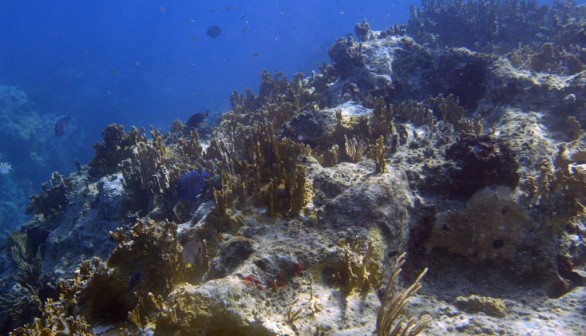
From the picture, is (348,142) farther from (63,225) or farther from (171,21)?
(171,21)

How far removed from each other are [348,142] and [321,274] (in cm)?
277

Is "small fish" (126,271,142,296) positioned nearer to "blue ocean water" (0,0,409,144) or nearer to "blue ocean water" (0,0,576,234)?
"blue ocean water" (0,0,576,234)

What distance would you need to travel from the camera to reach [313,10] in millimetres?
109938

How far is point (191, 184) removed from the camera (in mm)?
4887

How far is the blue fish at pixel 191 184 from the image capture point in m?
4.86

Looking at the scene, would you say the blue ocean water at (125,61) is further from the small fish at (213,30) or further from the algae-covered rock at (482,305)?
the algae-covered rock at (482,305)

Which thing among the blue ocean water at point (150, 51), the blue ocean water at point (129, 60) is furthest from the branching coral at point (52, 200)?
the blue ocean water at point (150, 51)

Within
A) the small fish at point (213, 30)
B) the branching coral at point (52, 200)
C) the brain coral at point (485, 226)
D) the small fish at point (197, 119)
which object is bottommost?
the brain coral at point (485, 226)

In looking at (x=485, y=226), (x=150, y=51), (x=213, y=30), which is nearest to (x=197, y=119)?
(x=485, y=226)

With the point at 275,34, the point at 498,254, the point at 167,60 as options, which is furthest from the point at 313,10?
the point at 498,254

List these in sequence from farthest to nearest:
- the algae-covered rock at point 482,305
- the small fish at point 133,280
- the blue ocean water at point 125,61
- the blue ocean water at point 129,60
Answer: the blue ocean water at point 129,60 < the blue ocean water at point 125,61 < the algae-covered rock at point 482,305 < the small fish at point 133,280

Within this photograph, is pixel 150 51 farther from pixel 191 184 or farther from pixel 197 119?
pixel 191 184

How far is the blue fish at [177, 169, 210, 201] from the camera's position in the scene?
4.86 metres

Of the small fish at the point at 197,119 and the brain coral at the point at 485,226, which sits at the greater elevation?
the small fish at the point at 197,119
